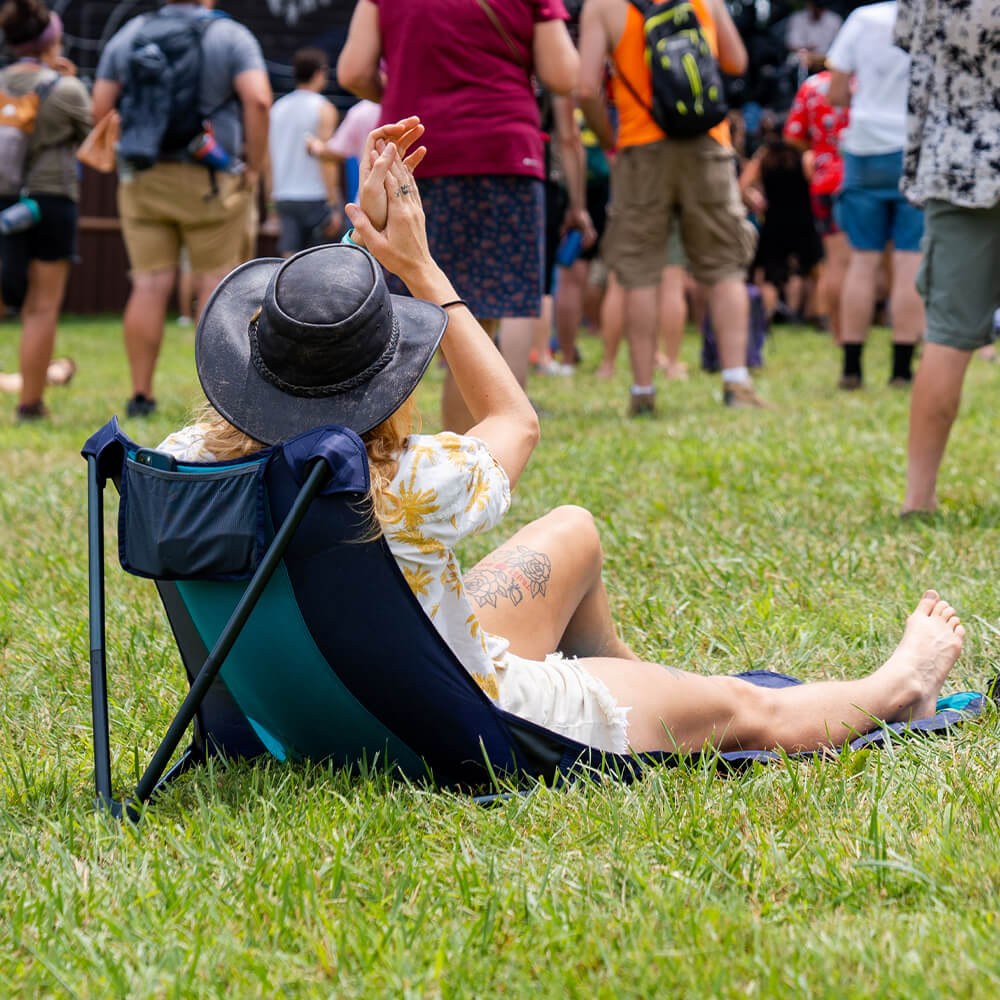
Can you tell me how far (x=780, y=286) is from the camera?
435 inches

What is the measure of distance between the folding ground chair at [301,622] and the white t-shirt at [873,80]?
5193 mm

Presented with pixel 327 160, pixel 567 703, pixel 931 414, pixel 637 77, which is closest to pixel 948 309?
pixel 931 414

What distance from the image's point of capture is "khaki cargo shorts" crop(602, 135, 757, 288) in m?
5.97

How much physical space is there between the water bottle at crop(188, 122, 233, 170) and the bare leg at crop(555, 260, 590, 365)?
274 cm

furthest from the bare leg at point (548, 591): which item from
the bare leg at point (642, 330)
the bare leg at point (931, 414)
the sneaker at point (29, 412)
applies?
the sneaker at point (29, 412)

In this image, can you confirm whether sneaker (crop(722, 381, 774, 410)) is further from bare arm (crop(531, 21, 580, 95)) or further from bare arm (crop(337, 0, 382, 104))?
bare arm (crop(337, 0, 382, 104))

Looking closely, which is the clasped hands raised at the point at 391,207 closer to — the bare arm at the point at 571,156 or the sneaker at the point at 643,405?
the bare arm at the point at 571,156

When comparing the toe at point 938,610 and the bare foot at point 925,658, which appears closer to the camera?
the bare foot at point 925,658

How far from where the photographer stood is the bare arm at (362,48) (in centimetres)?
441

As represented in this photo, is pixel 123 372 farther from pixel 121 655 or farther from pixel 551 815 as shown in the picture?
pixel 551 815

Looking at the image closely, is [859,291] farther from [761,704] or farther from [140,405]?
[761,704]

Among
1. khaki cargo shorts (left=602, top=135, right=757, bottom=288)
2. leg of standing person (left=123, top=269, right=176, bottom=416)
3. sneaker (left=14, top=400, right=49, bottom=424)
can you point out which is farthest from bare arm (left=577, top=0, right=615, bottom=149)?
sneaker (left=14, top=400, right=49, bottom=424)

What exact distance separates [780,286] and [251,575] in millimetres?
9795

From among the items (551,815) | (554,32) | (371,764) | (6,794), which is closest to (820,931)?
(551,815)
